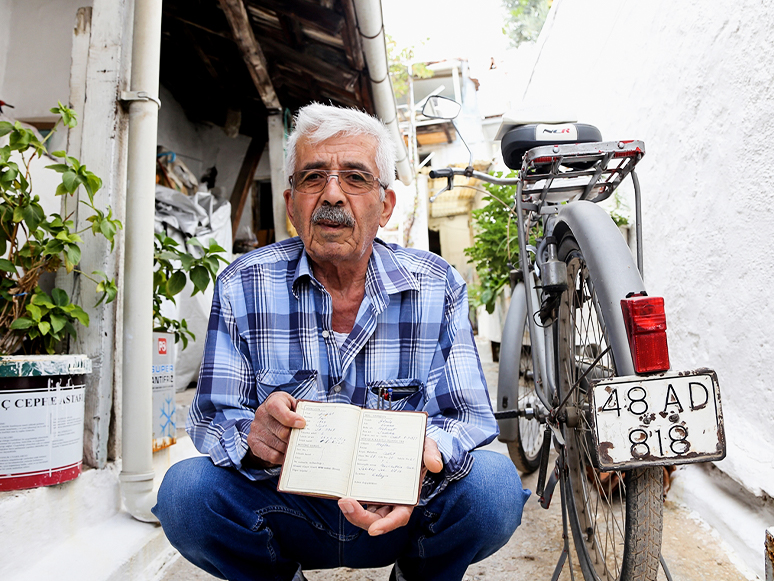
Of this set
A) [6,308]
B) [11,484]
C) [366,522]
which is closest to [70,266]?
[6,308]

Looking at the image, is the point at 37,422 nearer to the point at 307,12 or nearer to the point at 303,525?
the point at 303,525

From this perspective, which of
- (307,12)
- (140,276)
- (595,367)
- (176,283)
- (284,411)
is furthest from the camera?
(307,12)

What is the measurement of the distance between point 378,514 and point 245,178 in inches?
164

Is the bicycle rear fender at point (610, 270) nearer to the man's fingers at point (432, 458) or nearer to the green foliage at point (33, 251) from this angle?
the man's fingers at point (432, 458)

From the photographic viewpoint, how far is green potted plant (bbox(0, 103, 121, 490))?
58.5 inches

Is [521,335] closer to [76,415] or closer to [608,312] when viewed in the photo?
[608,312]

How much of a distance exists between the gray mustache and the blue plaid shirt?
12cm

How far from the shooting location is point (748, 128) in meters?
1.92

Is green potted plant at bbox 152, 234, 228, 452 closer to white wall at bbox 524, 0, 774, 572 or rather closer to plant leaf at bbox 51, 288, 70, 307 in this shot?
plant leaf at bbox 51, 288, 70, 307

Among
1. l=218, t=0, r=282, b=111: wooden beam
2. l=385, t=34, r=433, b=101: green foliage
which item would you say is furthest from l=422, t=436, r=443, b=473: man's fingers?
l=385, t=34, r=433, b=101: green foliage

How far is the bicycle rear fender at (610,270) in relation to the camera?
3.73 feet

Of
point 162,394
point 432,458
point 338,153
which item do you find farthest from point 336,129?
point 162,394

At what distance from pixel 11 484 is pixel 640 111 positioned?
3.44m

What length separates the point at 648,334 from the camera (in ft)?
3.42
